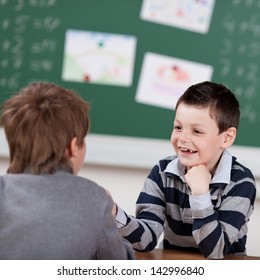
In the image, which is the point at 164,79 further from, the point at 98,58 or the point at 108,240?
the point at 108,240

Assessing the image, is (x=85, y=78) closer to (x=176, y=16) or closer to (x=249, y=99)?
(x=176, y=16)

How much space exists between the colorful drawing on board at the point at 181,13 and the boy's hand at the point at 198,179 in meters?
1.48

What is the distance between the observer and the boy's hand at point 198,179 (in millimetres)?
1685

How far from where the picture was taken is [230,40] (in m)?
3.09

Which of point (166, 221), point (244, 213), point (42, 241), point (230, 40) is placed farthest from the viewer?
point (230, 40)

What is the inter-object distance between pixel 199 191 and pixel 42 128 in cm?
60

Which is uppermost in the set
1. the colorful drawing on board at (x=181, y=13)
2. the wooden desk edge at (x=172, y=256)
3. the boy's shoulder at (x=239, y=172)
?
the colorful drawing on board at (x=181, y=13)

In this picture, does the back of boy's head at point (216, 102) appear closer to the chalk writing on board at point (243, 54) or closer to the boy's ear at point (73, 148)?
the boy's ear at point (73, 148)

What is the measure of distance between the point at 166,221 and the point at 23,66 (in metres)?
1.63

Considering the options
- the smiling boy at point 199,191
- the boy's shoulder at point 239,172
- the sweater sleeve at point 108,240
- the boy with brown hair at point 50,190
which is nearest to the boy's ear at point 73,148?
the boy with brown hair at point 50,190

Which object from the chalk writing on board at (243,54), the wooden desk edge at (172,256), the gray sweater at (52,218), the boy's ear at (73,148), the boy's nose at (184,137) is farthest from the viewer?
the chalk writing on board at (243,54)

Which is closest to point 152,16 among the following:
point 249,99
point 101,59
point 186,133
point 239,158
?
point 101,59

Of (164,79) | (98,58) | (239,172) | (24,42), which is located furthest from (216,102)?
(24,42)

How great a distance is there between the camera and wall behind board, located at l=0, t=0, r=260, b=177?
309 centimetres
